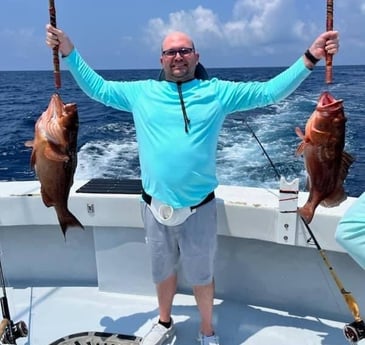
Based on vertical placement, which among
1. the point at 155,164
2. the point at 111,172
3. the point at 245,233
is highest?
the point at 155,164

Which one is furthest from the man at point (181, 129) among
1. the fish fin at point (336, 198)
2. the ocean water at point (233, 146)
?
the ocean water at point (233, 146)

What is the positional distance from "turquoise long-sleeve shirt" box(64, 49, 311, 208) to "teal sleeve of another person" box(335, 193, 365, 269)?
31.5 inches

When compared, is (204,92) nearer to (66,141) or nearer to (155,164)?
(155,164)

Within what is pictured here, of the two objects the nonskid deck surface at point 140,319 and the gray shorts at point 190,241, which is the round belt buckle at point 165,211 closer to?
the gray shorts at point 190,241

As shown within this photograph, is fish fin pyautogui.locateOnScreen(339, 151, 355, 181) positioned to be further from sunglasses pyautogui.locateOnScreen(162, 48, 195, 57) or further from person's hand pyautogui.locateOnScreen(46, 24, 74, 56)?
person's hand pyautogui.locateOnScreen(46, 24, 74, 56)

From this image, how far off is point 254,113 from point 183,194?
11135 mm

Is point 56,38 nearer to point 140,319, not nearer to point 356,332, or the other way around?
point 140,319

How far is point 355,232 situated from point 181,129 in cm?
101

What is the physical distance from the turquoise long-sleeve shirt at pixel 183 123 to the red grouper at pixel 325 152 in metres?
0.34

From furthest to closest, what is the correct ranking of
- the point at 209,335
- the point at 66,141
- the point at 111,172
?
the point at 111,172 < the point at 209,335 < the point at 66,141

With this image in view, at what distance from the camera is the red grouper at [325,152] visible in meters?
2.33

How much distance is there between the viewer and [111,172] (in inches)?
321

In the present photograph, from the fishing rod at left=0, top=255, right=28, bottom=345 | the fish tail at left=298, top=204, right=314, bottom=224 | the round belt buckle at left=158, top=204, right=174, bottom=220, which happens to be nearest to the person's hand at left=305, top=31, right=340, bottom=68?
the fish tail at left=298, top=204, right=314, bottom=224

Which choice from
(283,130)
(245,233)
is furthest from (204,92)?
(283,130)
